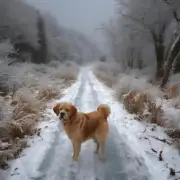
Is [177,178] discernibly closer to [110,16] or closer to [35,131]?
[35,131]

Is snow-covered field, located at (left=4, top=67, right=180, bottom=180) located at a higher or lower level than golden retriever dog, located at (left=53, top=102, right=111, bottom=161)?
lower

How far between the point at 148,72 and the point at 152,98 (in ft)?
51.1

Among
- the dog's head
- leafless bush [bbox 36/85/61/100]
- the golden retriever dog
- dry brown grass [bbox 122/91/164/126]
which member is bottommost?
leafless bush [bbox 36/85/61/100]

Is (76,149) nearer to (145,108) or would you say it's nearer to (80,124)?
(80,124)

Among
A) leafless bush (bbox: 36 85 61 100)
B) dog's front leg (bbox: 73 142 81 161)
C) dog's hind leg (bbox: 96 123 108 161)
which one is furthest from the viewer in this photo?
leafless bush (bbox: 36 85 61 100)

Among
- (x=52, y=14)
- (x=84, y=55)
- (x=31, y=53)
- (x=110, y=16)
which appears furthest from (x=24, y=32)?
(x=84, y=55)

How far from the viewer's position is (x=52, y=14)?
165 ft

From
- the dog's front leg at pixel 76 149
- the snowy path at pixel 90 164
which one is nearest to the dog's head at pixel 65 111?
the dog's front leg at pixel 76 149

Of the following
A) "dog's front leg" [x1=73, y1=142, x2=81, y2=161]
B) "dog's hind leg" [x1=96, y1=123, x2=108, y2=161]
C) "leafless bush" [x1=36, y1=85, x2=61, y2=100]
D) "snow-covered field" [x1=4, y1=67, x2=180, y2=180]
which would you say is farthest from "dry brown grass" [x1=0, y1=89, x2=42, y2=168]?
"leafless bush" [x1=36, y1=85, x2=61, y2=100]

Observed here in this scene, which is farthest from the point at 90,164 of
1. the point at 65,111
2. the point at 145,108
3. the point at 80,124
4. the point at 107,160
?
the point at 145,108

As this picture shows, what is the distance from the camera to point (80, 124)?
14.5ft

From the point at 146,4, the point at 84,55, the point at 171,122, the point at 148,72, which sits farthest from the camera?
the point at 84,55

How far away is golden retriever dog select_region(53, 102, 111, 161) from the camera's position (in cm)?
429

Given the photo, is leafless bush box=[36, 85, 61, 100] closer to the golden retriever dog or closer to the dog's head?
the golden retriever dog
